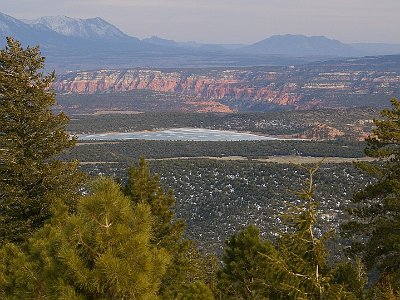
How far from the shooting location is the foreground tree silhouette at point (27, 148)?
1781cm

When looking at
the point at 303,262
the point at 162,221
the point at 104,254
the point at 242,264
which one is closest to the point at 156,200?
the point at 162,221

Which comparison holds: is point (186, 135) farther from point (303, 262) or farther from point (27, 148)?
point (303, 262)

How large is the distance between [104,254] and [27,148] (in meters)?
11.3

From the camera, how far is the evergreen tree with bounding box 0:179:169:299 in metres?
8.51

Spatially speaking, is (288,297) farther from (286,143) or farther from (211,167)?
(286,143)

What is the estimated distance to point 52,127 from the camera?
19.6 metres

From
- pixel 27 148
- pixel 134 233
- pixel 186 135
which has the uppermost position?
pixel 134 233

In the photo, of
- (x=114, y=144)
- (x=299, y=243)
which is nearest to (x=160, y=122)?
(x=114, y=144)

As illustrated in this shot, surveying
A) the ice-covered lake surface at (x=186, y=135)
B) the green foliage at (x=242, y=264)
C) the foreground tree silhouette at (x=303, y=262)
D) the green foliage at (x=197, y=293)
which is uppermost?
the foreground tree silhouette at (x=303, y=262)

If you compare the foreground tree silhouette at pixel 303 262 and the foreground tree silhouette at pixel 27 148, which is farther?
the foreground tree silhouette at pixel 27 148

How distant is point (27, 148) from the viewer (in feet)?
61.5

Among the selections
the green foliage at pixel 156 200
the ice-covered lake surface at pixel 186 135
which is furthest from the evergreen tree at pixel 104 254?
the ice-covered lake surface at pixel 186 135

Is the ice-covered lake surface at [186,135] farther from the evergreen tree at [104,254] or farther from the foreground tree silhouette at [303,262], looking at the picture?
the evergreen tree at [104,254]

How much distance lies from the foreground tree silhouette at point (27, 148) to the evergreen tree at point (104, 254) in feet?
29.6
